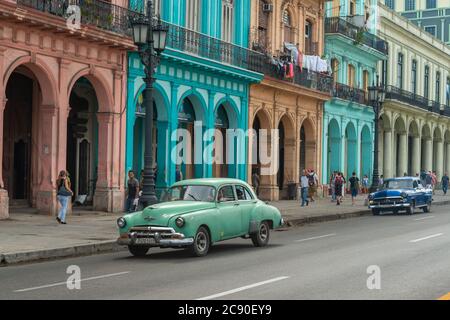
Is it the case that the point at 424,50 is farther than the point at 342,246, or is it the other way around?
the point at 424,50

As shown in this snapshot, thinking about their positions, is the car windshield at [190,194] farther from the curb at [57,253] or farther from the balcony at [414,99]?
the balcony at [414,99]

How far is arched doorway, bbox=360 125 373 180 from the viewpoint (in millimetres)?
50531

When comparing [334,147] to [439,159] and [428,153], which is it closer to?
[428,153]

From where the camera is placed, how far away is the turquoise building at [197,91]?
2906cm

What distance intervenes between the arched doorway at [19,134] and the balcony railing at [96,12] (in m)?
2.95

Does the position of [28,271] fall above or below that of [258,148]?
below

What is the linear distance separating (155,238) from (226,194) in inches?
86.8

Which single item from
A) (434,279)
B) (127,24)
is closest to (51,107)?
(127,24)

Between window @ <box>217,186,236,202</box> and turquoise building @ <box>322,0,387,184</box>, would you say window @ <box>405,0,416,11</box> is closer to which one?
turquoise building @ <box>322,0,387,184</box>

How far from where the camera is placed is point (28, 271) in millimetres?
13625

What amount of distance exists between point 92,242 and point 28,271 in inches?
149
